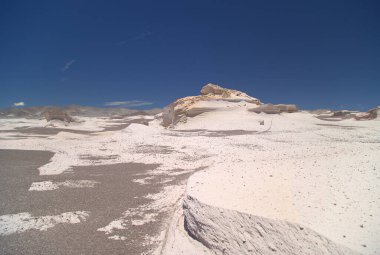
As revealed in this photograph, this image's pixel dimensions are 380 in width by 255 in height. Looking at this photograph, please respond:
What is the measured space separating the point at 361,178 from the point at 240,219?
2.99m

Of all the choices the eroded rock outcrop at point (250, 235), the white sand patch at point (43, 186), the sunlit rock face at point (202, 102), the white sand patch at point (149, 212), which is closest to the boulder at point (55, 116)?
the sunlit rock face at point (202, 102)

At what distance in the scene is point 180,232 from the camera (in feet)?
18.0

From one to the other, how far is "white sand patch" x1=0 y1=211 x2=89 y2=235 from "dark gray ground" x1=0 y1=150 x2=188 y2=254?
0.54 ft

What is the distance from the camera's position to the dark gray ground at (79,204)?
17.3ft

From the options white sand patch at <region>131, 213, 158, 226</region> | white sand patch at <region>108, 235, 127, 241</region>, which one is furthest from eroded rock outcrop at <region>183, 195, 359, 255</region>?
white sand patch at <region>131, 213, 158, 226</region>

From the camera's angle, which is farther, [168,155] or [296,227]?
[168,155]

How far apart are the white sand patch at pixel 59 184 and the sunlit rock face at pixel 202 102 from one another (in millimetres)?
18363

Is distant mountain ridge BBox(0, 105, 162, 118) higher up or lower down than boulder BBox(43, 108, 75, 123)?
higher up

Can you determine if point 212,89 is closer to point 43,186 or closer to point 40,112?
point 43,186

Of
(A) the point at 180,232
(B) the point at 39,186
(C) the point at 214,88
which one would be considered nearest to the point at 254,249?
(A) the point at 180,232

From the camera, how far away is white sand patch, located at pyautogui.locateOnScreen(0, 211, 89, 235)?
5.96m

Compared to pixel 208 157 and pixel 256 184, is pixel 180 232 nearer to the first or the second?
pixel 256 184

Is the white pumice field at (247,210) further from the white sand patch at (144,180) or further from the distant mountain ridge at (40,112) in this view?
the distant mountain ridge at (40,112)

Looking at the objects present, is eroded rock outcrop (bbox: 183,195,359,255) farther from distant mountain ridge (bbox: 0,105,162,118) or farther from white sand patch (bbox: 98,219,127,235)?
distant mountain ridge (bbox: 0,105,162,118)
